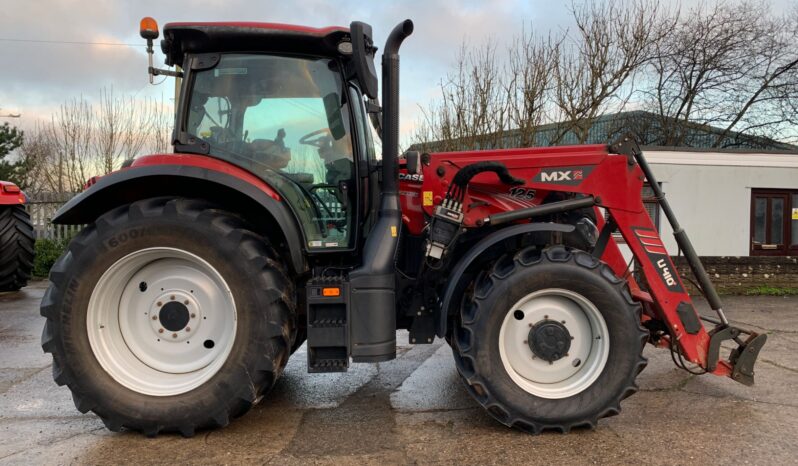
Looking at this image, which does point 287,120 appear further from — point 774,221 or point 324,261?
point 774,221

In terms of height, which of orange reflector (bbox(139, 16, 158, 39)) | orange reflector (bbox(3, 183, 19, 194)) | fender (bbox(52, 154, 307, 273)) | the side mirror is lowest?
fender (bbox(52, 154, 307, 273))

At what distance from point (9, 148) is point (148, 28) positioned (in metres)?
22.5

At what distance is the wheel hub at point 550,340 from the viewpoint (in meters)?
3.10

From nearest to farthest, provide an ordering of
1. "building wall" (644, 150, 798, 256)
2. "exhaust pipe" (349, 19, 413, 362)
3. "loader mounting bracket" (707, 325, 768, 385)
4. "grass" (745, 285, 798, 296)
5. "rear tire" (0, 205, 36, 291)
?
"exhaust pipe" (349, 19, 413, 362) < "loader mounting bracket" (707, 325, 768, 385) < "rear tire" (0, 205, 36, 291) < "grass" (745, 285, 798, 296) < "building wall" (644, 150, 798, 256)

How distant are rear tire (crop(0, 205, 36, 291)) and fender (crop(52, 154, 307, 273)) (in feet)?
19.5

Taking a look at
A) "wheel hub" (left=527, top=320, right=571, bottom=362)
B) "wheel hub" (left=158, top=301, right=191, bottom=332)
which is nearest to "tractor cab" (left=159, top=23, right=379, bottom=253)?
"wheel hub" (left=158, top=301, right=191, bottom=332)

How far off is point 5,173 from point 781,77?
28.1m

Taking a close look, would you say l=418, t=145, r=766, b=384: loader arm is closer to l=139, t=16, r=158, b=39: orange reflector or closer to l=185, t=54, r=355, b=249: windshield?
l=185, t=54, r=355, b=249: windshield

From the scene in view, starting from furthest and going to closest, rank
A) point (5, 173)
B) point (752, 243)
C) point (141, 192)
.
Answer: point (5, 173), point (752, 243), point (141, 192)

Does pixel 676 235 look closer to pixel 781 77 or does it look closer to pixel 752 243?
pixel 752 243

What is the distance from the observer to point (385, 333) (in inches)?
123

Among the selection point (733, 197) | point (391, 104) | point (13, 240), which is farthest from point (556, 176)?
point (13, 240)

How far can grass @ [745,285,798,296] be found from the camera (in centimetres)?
870

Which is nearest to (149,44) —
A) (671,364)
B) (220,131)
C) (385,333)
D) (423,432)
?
(220,131)
